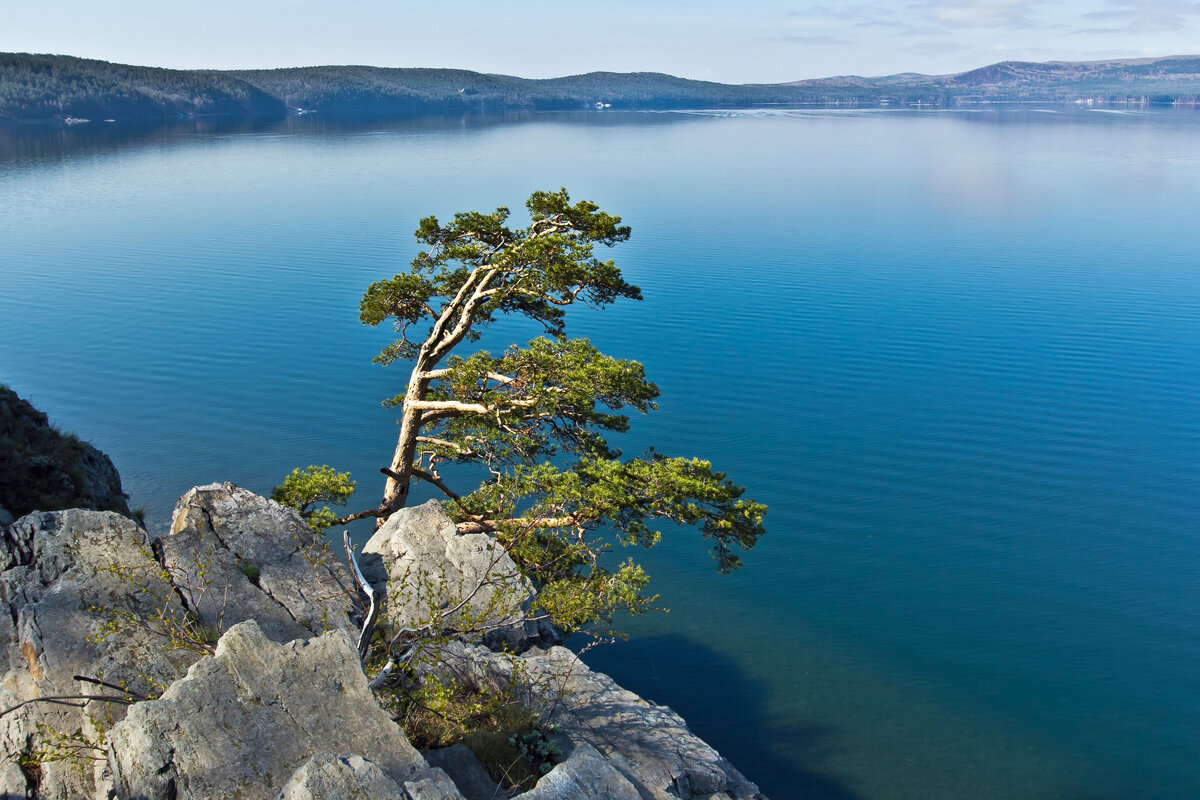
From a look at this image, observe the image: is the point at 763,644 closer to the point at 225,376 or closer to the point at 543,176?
the point at 225,376

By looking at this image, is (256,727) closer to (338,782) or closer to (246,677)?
(246,677)

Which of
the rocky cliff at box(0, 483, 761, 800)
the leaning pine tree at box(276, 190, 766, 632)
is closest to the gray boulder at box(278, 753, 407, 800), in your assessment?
the rocky cliff at box(0, 483, 761, 800)

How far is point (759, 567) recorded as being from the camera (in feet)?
81.7

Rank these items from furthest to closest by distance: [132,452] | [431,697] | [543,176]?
1. [543,176]
2. [132,452]
3. [431,697]

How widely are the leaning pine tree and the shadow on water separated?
3051 mm

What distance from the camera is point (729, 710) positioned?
19.6 m

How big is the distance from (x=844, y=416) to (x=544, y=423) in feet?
60.0

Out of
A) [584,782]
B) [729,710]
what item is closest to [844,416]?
[729,710]

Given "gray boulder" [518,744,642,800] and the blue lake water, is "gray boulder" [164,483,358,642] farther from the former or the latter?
the blue lake water

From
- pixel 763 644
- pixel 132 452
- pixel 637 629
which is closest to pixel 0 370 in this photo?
pixel 132 452

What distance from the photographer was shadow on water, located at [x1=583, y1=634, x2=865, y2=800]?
17.9 metres

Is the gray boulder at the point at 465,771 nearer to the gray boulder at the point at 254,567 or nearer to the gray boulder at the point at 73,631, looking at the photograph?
the gray boulder at the point at 254,567

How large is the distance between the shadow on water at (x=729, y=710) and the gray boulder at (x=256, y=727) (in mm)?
10467

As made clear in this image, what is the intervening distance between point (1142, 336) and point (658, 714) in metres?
37.7
